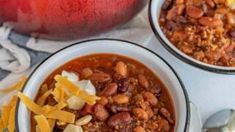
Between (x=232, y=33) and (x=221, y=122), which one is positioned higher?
(x=232, y=33)

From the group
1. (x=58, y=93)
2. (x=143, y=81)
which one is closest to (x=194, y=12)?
(x=143, y=81)

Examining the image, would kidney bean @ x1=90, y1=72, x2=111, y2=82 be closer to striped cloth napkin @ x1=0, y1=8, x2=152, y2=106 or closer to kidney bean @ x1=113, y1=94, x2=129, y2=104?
kidney bean @ x1=113, y1=94, x2=129, y2=104

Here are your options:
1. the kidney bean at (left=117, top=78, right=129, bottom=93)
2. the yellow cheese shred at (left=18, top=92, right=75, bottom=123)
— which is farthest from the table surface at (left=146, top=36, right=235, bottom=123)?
the yellow cheese shred at (left=18, top=92, right=75, bottom=123)

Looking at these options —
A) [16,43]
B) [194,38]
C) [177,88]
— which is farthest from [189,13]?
[16,43]

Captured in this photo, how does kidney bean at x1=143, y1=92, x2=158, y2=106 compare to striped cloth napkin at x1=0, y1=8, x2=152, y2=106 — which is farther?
striped cloth napkin at x1=0, y1=8, x2=152, y2=106

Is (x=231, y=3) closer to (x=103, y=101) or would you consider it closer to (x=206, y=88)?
(x=206, y=88)

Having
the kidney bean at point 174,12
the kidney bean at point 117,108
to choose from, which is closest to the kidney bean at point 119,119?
the kidney bean at point 117,108
